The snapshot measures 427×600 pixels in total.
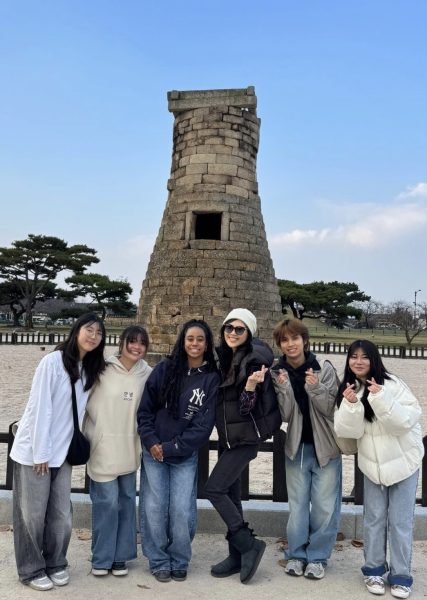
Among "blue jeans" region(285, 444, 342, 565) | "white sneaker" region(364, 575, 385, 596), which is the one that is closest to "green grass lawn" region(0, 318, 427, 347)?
"blue jeans" region(285, 444, 342, 565)

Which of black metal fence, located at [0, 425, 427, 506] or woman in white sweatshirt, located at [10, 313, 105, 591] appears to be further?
black metal fence, located at [0, 425, 427, 506]

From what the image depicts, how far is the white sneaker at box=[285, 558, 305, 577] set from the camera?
9.23ft

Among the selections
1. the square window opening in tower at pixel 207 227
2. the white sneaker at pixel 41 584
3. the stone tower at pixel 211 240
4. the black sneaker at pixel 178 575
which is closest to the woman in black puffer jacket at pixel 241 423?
the black sneaker at pixel 178 575

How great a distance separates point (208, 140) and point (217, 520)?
998 centimetres

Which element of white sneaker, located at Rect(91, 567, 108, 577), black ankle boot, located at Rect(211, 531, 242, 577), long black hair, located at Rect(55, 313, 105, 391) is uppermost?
long black hair, located at Rect(55, 313, 105, 391)

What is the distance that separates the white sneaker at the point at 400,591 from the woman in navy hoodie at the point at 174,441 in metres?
1.15

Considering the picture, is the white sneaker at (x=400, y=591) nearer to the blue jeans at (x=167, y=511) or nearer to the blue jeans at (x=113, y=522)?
the blue jeans at (x=167, y=511)

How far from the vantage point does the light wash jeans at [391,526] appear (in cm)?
262

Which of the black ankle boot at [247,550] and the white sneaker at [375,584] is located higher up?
the black ankle boot at [247,550]

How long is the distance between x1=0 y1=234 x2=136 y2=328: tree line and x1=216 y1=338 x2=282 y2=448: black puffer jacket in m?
36.4

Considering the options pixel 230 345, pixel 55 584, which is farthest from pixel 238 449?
pixel 55 584

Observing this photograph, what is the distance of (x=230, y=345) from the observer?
2.79 meters

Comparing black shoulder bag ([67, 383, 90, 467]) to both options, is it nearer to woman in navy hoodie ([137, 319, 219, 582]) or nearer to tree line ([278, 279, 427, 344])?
woman in navy hoodie ([137, 319, 219, 582])

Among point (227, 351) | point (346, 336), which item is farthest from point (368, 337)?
point (227, 351)
